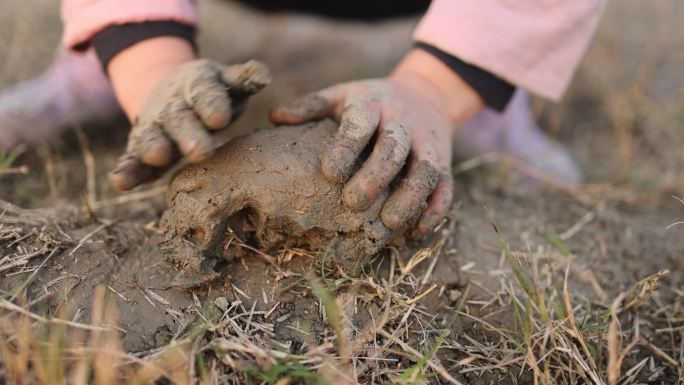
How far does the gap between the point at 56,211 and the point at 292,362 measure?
2.70 feet

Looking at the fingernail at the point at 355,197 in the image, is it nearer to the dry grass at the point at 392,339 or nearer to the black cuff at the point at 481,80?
the dry grass at the point at 392,339

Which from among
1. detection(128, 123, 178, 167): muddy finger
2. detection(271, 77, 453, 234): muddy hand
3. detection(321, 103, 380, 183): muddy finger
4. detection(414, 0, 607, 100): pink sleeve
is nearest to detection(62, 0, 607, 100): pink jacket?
detection(414, 0, 607, 100): pink sleeve

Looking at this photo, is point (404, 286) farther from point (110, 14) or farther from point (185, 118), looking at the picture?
point (110, 14)

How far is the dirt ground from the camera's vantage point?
1113mm

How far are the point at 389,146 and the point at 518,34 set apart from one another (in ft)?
2.08

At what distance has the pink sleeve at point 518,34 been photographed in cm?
155

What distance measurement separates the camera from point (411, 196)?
1.22m

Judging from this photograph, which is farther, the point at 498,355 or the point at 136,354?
the point at 498,355

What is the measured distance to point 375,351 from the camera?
1153 millimetres

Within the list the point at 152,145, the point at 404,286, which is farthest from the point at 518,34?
the point at 152,145

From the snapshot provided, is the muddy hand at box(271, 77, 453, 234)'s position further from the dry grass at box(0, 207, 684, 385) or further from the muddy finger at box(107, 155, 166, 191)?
the muddy finger at box(107, 155, 166, 191)

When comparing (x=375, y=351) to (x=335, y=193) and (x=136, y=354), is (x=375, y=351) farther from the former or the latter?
(x=136, y=354)

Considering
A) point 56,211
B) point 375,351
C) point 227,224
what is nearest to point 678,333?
point 375,351

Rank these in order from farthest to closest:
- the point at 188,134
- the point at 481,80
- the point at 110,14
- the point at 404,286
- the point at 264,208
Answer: the point at 481,80 → the point at 110,14 → the point at 404,286 → the point at 264,208 → the point at 188,134
